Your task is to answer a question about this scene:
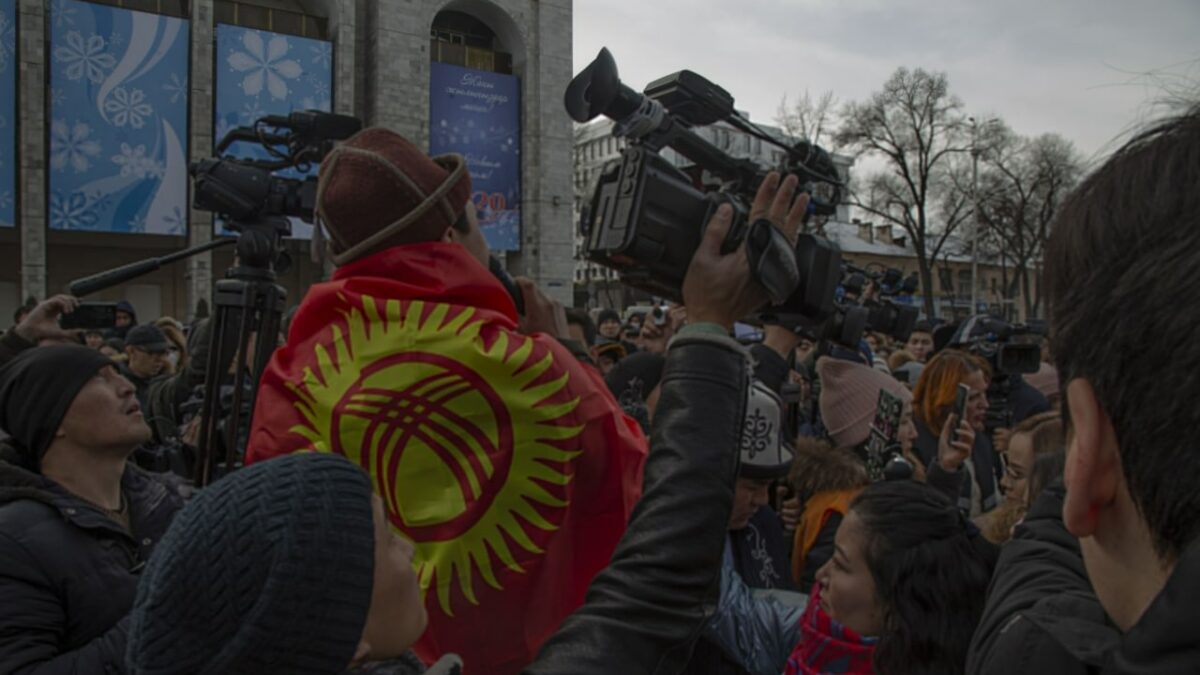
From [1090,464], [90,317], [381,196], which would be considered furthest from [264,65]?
[1090,464]

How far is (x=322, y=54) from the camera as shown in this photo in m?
29.8

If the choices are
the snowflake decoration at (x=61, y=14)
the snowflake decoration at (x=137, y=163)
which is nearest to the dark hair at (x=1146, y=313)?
the snowflake decoration at (x=137, y=163)

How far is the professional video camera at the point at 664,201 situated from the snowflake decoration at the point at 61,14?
30489mm

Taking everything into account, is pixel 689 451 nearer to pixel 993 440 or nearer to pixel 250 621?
pixel 250 621

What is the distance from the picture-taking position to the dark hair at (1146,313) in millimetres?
792

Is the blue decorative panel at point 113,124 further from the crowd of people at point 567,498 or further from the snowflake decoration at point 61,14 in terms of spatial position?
the crowd of people at point 567,498

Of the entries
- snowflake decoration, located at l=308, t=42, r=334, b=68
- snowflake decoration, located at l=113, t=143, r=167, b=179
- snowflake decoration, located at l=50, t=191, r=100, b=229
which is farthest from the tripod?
snowflake decoration, located at l=308, t=42, r=334, b=68

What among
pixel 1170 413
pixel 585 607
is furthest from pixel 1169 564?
pixel 585 607

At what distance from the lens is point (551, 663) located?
3.59 ft

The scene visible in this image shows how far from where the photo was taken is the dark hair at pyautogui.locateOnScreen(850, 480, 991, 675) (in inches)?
81.0

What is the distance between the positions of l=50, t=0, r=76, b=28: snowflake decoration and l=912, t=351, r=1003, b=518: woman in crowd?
29401 mm

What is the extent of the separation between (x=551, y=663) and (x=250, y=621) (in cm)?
36

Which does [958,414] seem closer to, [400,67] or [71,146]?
[71,146]

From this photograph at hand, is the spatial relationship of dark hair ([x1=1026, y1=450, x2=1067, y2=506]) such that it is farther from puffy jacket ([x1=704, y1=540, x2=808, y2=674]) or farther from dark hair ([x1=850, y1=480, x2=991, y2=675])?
puffy jacket ([x1=704, y1=540, x2=808, y2=674])
